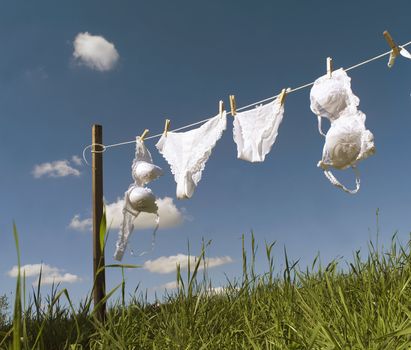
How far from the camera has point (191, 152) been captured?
412 centimetres

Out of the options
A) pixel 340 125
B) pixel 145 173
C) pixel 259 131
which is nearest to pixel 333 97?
pixel 340 125

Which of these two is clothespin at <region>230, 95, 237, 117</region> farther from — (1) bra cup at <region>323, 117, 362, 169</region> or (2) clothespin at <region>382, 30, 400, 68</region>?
(2) clothespin at <region>382, 30, 400, 68</region>

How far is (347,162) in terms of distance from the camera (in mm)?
3260

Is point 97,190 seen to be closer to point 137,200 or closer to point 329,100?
point 137,200

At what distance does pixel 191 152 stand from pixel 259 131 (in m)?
0.66

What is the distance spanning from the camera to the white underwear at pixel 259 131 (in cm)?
371

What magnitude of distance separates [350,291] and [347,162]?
965 millimetres

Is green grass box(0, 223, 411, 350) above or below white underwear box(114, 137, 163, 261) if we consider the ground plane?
below

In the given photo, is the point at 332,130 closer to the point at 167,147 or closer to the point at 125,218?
the point at 167,147

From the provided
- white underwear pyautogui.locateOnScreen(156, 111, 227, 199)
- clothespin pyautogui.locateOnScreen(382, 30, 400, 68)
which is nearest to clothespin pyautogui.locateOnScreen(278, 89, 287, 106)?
white underwear pyautogui.locateOnScreen(156, 111, 227, 199)

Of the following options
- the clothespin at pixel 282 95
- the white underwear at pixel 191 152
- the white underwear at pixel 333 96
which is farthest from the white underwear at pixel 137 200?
the white underwear at pixel 333 96

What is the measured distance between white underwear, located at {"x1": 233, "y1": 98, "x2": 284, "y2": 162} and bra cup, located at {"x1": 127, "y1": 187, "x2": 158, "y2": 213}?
1.04 metres

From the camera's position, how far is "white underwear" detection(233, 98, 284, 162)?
3711 mm

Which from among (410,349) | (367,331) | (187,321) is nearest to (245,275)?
(187,321)
